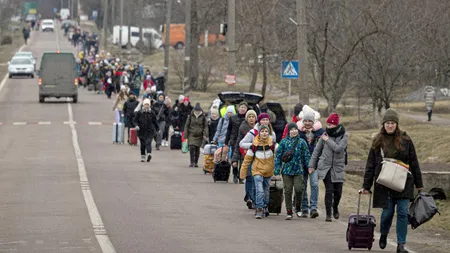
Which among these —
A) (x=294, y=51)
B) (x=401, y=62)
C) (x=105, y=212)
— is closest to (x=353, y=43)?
(x=401, y=62)

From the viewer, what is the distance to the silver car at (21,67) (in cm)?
7925

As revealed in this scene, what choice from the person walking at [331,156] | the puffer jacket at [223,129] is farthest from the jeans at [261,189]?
the puffer jacket at [223,129]

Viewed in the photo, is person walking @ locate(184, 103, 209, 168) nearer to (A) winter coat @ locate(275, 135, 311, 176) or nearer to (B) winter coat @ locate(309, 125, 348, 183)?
(A) winter coat @ locate(275, 135, 311, 176)

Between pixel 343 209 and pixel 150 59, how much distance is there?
8229cm

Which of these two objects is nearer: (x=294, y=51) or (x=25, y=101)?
(x=294, y=51)

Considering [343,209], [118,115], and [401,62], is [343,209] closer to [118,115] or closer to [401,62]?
[118,115]

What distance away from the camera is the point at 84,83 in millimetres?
71375

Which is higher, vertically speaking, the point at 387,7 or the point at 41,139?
the point at 387,7

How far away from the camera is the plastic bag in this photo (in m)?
13.3

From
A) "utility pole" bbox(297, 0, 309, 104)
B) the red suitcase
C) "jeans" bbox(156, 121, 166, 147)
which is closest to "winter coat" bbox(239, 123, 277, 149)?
"utility pole" bbox(297, 0, 309, 104)

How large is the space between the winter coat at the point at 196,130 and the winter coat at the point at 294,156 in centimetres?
958

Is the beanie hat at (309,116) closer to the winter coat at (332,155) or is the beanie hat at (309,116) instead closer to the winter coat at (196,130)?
the winter coat at (332,155)

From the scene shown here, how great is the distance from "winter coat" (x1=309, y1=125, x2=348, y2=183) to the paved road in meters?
0.77

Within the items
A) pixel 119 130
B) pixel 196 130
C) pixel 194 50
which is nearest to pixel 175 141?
pixel 119 130
